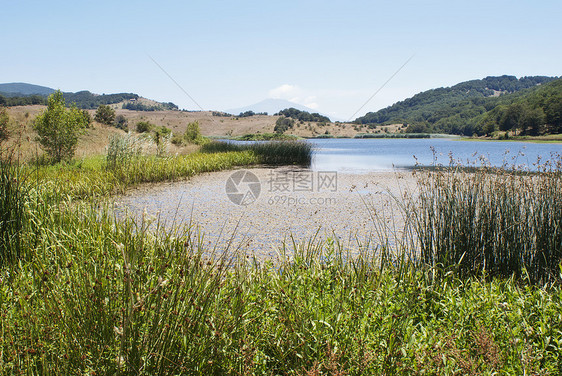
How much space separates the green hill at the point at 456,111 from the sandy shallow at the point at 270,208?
40544 mm

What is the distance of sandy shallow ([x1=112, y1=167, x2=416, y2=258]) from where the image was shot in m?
4.49

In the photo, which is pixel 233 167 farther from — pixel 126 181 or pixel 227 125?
pixel 227 125

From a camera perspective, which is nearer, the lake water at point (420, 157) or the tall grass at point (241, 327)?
the tall grass at point (241, 327)

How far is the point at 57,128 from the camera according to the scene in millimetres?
10820

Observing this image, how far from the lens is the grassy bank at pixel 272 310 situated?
1.47 metres

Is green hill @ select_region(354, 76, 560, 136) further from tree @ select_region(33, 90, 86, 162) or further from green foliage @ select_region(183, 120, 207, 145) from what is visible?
tree @ select_region(33, 90, 86, 162)

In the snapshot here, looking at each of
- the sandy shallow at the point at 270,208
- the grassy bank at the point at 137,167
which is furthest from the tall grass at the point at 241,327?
the grassy bank at the point at 137,167

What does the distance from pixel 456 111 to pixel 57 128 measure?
67.1 meters

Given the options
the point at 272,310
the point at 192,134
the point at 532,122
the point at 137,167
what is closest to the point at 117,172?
the point at 137,167

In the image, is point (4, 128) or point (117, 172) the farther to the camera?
point (117, 172)

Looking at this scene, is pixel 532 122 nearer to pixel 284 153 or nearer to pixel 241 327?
pixel 284 153

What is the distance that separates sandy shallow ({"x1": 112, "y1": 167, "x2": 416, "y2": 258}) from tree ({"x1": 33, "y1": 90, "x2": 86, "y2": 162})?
4.13 meters

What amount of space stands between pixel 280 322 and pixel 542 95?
5672 centimetres

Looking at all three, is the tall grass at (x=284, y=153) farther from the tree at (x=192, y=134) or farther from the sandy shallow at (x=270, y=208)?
the tree at (x=192, y=134)
